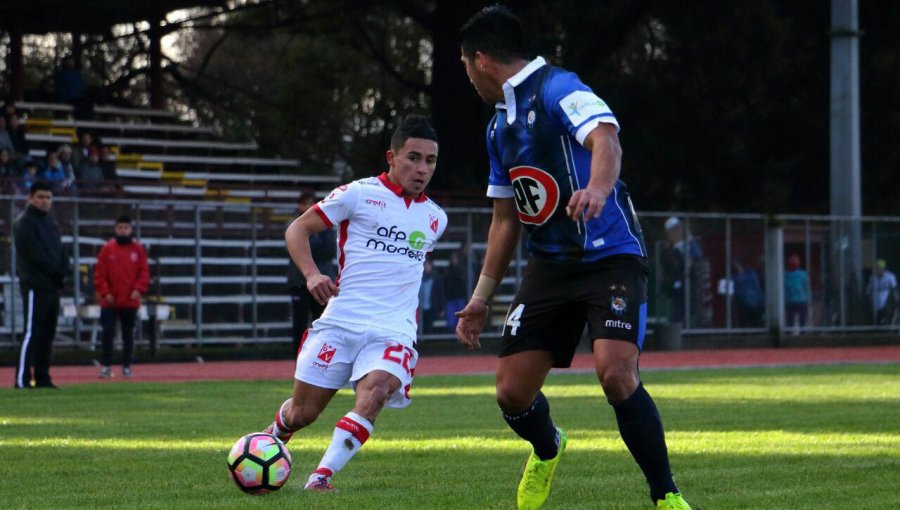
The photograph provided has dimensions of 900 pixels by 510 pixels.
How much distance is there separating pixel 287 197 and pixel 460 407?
1961 centimetres

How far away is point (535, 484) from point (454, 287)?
18297 mm

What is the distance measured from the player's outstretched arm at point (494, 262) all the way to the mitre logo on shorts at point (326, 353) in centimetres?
89

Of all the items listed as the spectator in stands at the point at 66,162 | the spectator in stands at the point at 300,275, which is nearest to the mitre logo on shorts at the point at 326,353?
the spectator in stands at the point at 300,275

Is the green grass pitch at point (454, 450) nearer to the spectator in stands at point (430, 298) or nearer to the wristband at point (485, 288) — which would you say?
the wristband at point (485, 288)

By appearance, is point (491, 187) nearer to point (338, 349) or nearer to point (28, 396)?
point (338, 349)

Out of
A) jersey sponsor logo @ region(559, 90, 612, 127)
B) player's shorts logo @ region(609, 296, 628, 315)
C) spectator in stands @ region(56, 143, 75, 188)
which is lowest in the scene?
player's shorts logo @ region(609, 296, 628, 315)

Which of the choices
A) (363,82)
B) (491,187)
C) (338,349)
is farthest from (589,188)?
(363,82)

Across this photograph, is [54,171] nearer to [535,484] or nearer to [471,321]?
[471,321]

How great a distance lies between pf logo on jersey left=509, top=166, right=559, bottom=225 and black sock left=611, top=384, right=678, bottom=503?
83cm

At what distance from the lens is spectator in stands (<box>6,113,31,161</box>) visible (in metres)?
29.7

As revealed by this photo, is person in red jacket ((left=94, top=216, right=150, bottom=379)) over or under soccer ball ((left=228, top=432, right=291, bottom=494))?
over

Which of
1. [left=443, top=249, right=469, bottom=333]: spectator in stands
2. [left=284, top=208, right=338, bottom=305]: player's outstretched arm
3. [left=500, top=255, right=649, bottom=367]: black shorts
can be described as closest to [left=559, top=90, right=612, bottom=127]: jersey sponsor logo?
[left=500, top=255, right=649, bottom=367]: black shorts

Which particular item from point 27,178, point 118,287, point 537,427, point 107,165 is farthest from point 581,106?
point 107,165

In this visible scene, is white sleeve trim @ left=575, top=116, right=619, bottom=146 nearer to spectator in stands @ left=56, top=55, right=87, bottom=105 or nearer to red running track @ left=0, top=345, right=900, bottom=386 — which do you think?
red running track @ left=0, top=345, right=900, bottom=386
